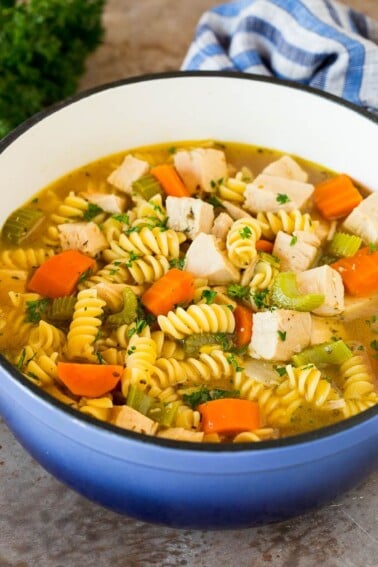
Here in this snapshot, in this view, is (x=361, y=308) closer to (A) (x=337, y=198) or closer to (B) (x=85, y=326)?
(A) (x=337, y=198)

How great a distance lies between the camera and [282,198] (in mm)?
3855

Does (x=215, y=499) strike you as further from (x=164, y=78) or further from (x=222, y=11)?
(x=222, y=11)

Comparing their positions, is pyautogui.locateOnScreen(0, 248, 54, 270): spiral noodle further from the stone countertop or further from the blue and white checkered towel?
the blue and white checkered towel

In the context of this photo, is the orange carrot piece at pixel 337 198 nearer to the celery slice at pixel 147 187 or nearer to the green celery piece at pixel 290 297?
the green celery piece at pixel 290 297

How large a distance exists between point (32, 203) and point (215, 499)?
1.77 meters

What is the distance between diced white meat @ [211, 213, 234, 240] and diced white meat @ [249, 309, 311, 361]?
0.51 metres

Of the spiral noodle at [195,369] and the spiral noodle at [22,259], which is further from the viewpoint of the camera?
the spiral noodle at [22,259]

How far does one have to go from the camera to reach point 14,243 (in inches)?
147

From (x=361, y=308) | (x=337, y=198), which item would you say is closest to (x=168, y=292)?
(x=361, y=308)

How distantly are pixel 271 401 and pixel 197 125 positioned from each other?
1671 millimetres

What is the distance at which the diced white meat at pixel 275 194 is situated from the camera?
3.87 meters

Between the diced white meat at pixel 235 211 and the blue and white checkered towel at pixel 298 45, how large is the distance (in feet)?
3.47

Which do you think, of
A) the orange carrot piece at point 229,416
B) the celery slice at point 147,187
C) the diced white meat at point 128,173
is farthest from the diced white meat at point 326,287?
the diced white meat at point 128,173

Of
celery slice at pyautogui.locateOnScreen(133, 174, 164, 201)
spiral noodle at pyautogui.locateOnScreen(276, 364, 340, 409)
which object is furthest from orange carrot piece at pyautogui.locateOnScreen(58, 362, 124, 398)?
celery slice at pyautogui.locateOnScreen(133, 174, 164, 201)
